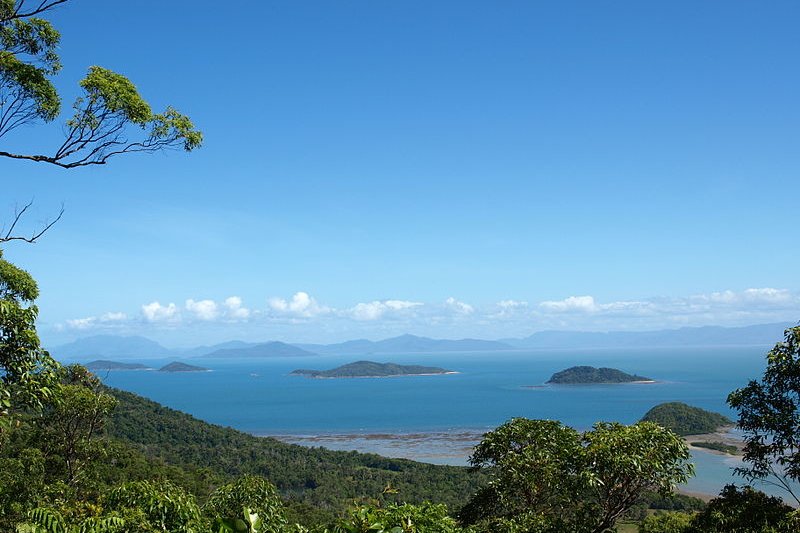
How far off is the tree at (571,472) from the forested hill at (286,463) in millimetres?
38133

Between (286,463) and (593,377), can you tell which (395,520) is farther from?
(593,377)

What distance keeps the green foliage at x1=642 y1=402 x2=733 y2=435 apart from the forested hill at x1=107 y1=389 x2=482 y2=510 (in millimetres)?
39932

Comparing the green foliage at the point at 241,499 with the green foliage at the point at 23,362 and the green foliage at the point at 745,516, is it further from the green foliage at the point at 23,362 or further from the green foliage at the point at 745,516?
the green foliage at the point at 745,516

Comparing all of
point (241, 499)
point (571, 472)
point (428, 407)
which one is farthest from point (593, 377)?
point (241, 499)

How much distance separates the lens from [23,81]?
291 inches

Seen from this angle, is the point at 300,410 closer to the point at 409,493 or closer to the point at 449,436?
the point at 449,436

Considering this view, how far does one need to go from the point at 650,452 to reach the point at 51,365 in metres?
8.50

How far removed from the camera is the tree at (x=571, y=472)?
835 cm

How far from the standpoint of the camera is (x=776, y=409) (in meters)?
8.75

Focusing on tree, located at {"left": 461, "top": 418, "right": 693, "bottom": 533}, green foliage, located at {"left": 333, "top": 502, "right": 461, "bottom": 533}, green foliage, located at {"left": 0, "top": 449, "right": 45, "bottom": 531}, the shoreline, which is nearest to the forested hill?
the shoreline

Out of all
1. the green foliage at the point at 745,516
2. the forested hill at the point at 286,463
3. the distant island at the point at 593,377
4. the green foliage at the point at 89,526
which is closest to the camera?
the green foliage at the point at 89,526

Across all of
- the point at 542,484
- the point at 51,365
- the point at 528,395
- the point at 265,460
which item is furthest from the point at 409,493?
the point at 528,395

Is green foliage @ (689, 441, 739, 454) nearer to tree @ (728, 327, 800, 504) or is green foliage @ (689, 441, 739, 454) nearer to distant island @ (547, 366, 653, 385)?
tree @ (728, 327, 800, 504)

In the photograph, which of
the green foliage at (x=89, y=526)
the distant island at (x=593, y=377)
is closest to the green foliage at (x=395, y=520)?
the green foliage at (x=89, y=526)
